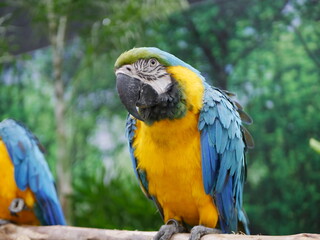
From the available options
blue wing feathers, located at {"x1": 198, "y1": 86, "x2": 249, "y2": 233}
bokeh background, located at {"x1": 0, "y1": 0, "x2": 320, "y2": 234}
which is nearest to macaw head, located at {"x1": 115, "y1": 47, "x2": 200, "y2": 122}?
blue wing feathers, located at {"x1": 198, "y1": 86, "x2": 249, "y2": 233}

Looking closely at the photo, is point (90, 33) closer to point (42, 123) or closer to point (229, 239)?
point (42, 123)

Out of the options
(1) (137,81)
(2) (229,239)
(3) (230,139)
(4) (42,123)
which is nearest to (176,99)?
(1) (137,81)

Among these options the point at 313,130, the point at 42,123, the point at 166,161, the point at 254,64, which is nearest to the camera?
the point at 166,161

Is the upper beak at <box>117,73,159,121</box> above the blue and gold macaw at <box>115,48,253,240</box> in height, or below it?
above

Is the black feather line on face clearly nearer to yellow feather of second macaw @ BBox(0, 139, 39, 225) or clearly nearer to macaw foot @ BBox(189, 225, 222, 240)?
macaw foot @ BBox(189, 225, 222, 240)

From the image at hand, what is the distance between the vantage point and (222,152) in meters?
1.52

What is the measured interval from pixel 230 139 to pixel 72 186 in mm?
2458

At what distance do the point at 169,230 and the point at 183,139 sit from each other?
1.19 ft

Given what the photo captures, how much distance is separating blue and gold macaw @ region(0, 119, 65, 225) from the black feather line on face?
0.85 metres

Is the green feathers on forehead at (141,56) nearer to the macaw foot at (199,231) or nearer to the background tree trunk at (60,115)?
the macaw foot at (199,231)

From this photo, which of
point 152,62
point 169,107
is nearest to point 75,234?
point 169,107

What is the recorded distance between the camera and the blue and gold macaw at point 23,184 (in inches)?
77.5

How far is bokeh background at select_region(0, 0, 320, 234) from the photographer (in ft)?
10.4

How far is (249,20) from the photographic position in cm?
345
